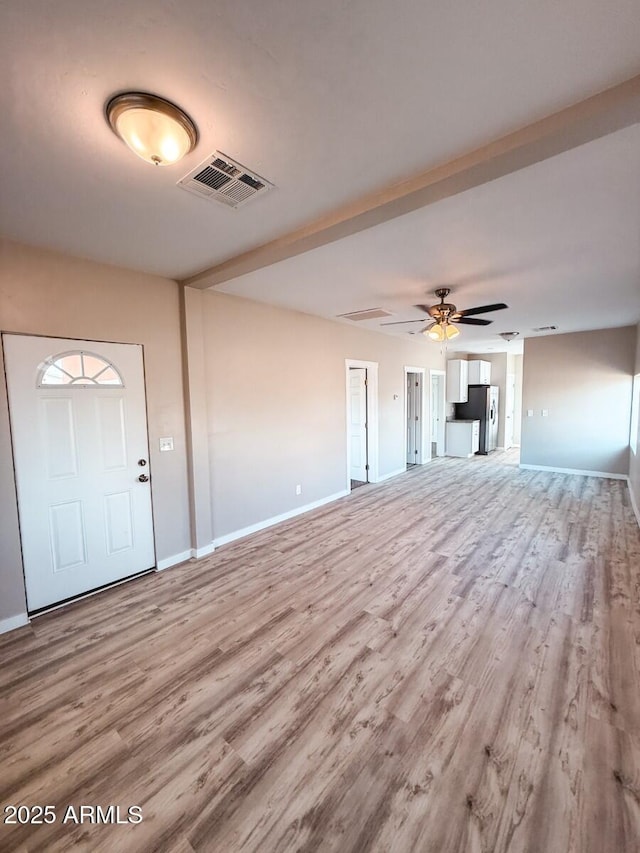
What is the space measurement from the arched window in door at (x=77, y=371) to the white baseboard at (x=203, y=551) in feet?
5.84

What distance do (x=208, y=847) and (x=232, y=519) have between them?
2.82m

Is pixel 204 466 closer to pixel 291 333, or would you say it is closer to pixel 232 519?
pixel 232 519

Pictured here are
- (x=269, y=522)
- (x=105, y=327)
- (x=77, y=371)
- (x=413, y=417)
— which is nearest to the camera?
(x=77, y=371)

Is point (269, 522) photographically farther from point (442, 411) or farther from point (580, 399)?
point (580, 399)

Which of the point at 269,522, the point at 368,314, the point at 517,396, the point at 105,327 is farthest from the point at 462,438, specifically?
the point at 105,327

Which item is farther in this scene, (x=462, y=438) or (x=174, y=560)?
(x=462, y=438)

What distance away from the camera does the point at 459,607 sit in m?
2.65

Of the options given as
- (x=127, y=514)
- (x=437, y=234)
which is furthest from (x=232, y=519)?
(x=437, y=234)

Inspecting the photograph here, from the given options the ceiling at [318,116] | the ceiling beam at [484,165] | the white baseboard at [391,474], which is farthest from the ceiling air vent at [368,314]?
the white baseboard at [391,474]

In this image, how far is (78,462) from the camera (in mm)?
2818

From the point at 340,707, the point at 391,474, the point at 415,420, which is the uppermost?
the point at 415,420

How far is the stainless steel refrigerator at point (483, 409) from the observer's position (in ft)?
28.2

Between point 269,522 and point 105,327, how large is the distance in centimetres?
276

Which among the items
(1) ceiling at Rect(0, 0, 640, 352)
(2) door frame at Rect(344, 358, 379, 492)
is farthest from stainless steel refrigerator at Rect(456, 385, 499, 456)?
(1) ceiling at Rect(0, 0, 640, 352)
